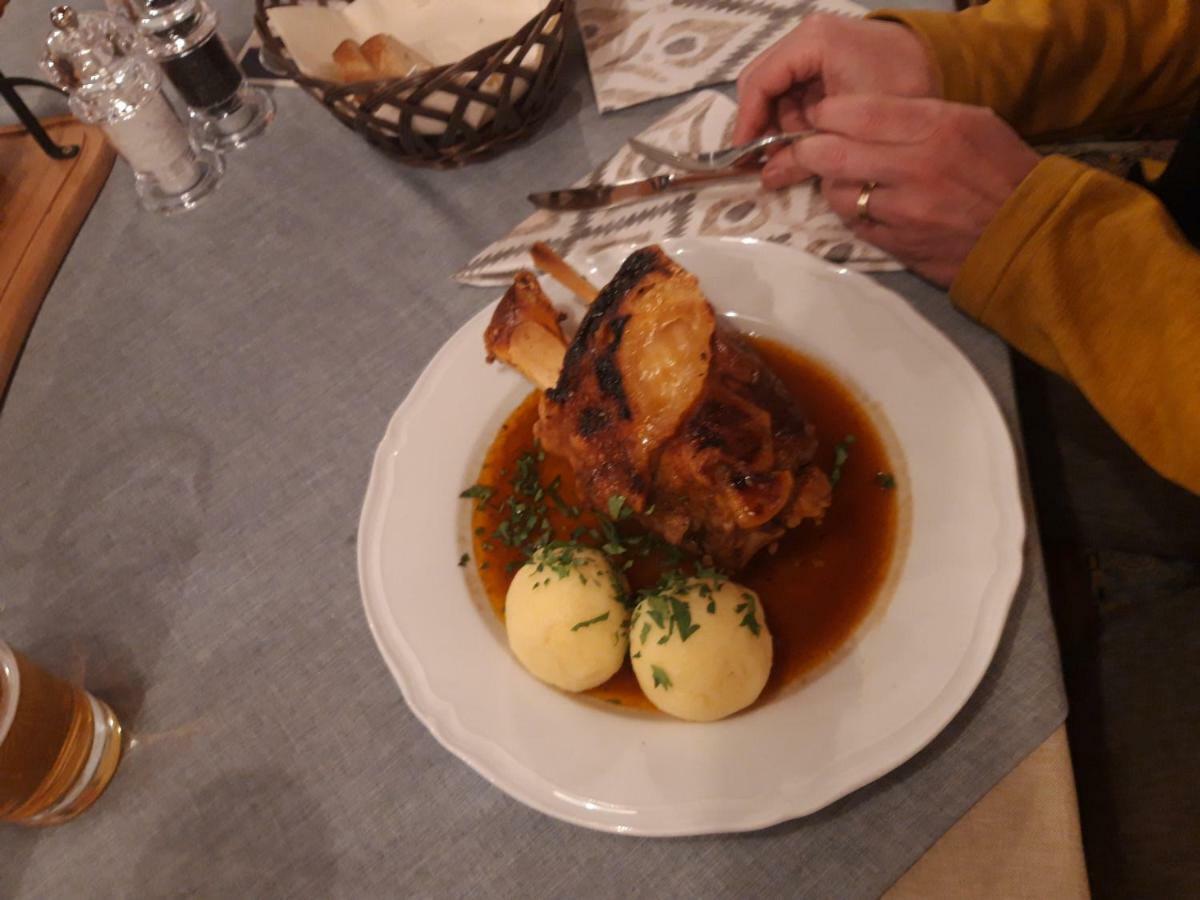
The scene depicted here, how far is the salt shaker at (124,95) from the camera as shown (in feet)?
4.56

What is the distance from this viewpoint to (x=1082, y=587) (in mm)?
1356

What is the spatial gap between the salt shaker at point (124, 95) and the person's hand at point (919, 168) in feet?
3.69

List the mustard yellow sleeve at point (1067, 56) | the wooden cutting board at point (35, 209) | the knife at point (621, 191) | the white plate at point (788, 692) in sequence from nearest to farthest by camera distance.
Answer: the white plate at point (788, 692) < the mustard yellow sleeve at point (1067, 56) < the knife at point (621, 191) < the wooden cutting board at point (35, 209)

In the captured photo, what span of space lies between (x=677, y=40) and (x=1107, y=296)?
0.91 meters

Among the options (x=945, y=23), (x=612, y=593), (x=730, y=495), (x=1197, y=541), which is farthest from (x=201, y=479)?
(x=1197, y=541)

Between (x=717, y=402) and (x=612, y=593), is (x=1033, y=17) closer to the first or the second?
(x=717, y=402)

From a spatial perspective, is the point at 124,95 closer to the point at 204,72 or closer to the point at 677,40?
the point at 204,72

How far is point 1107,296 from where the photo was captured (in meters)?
0.96

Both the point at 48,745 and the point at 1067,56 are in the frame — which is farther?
the point at 1067,56

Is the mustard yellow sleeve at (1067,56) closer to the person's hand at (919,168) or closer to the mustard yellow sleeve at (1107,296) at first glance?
the person's hand at (919,168)

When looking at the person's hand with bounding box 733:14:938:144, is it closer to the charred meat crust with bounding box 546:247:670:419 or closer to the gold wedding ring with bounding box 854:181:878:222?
the gold wedding ring with bounding box 854:181:878:222

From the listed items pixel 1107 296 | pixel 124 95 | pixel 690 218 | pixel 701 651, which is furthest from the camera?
pixel 124 95

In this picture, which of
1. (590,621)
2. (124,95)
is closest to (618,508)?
(590,621)

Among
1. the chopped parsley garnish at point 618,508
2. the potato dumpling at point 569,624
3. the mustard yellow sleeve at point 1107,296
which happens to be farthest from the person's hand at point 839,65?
the potato dumpling at point 569,624
